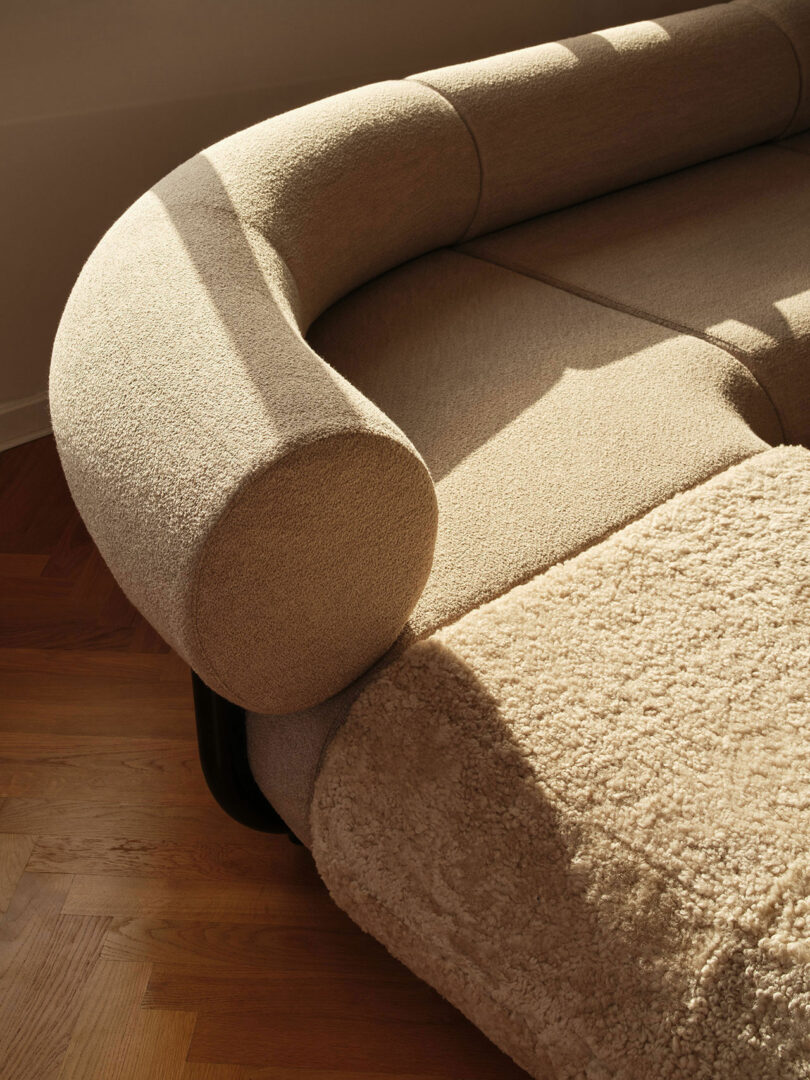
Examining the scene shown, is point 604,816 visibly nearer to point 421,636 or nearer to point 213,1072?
point 421,636

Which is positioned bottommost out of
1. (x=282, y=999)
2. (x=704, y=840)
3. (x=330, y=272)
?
(x=282, y=999)

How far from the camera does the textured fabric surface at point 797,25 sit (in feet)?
5.74

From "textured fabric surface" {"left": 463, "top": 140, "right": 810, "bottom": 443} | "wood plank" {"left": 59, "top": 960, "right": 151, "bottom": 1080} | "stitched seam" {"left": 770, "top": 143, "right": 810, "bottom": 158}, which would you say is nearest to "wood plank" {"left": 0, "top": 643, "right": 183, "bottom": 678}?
"wood plank" {"left": 59, "top": 960, "right": 151, "bottom": 1080}

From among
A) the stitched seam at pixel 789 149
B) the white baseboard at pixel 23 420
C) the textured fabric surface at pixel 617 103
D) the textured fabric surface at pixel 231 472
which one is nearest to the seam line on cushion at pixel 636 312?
the textured fabric surface at pixel 617 103

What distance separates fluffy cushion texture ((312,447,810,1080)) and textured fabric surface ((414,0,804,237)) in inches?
31.9

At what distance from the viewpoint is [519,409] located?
111 centimetres

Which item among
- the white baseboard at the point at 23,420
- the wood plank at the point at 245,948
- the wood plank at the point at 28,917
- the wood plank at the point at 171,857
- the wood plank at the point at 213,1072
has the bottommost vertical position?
the wood plank at the point at 213,1072

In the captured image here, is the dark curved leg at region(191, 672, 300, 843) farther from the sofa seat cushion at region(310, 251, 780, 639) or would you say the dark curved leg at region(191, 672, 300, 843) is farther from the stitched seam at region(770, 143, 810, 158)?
the stitched seam at region(770, 143, 810, 158)

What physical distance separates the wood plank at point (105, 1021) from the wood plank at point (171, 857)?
0.40 ft

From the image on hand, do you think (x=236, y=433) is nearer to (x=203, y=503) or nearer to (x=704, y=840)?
(x=203, y=503)

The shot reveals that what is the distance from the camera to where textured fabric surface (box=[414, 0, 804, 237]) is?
1469 mm

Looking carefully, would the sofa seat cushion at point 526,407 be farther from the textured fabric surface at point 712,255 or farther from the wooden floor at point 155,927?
the wooden floor at point 155,927

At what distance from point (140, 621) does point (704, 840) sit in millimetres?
1024

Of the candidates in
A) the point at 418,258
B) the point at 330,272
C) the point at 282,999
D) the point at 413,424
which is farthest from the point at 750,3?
the point at 282,999
